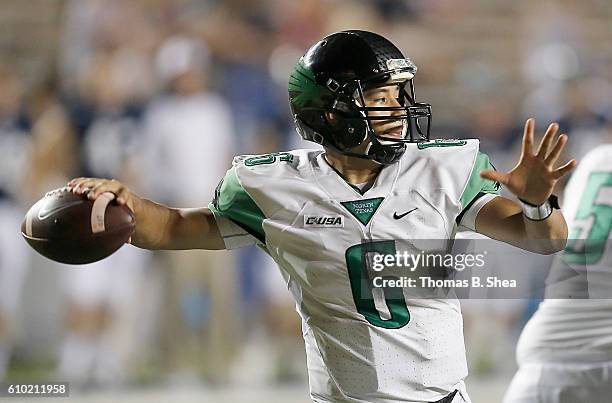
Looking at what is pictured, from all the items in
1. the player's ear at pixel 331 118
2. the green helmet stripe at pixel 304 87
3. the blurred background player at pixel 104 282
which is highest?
the green helmet stripe at pixel 304 87

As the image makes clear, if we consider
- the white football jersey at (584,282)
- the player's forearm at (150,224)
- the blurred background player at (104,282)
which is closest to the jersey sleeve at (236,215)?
the player's forearm at (150,224)

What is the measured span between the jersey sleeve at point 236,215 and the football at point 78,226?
0.77 feet

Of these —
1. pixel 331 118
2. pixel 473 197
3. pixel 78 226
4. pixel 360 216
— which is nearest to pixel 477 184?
pixel 473 197

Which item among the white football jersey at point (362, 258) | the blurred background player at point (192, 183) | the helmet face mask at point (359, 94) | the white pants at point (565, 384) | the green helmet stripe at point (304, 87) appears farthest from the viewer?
the blurred background player at point (192, 183)

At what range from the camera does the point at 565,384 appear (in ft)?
10.1

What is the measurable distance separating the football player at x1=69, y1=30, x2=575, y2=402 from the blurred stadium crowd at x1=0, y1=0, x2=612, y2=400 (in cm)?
325

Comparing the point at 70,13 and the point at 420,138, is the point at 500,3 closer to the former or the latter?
the point at 70,13

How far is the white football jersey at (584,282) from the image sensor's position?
121 inches

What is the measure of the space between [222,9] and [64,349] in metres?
2.39

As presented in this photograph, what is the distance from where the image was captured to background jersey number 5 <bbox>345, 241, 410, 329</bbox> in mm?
2600

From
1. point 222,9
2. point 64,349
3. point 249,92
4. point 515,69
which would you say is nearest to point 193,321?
point 64,349

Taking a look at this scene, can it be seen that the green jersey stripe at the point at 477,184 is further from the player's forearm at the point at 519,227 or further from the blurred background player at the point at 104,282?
the blurred background player at the point at 104,282

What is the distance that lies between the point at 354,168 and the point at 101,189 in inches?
25.2

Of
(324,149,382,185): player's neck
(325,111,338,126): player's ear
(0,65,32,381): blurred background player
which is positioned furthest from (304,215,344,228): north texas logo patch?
(0,65,32,381): blurred background player
